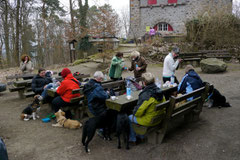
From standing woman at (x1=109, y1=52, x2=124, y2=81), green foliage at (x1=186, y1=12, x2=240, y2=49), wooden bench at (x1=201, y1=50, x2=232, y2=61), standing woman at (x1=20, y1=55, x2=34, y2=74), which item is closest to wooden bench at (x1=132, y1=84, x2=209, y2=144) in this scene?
standing woman at (x1=109, y1=52, x2=124, y2=81)

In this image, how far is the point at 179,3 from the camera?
75.5 ft

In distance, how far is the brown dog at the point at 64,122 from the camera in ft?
15.2

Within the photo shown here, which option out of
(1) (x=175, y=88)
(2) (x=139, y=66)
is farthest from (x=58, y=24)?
(1) (x=175, y=88)

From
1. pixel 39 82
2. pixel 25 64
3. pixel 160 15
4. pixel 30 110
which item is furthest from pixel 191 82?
pixel 160 15

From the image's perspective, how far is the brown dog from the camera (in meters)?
4.62

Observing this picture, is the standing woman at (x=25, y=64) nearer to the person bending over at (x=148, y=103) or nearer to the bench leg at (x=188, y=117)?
the person bending over at (x=148, y=103)

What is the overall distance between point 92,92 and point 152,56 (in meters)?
11.7

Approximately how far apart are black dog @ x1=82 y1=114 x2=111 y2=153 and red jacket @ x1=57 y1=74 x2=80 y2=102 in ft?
4.75

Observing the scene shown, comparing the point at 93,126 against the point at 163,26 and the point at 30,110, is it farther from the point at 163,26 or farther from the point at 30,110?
the point at 163,26

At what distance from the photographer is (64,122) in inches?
188

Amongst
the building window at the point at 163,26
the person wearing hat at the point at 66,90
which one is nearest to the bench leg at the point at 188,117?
the person wearing hat at the point at 66,90

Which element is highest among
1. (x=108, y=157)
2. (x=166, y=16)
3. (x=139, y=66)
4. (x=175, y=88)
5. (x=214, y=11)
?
(x=166, y=16)

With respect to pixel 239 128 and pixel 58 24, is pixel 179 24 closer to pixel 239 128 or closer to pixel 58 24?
pixel 58 24

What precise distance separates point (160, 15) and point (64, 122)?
71.7 ft
